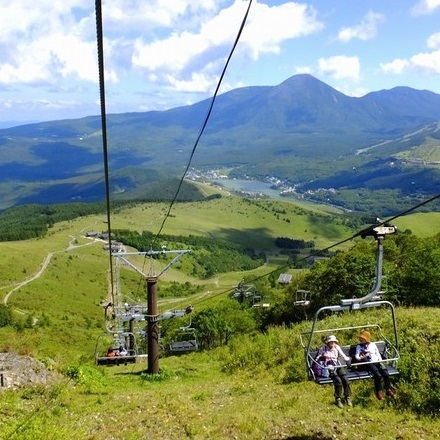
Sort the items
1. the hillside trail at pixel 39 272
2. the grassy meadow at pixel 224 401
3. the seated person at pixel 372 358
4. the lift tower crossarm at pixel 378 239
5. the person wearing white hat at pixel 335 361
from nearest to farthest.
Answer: the lift tower crossarm at pixel 378 239
the person wearing white hat at pixel 335 361
the seated person at pixel 372 358
the grassy meadow at pixel 224 401
the hillside trail at pixel 39 272

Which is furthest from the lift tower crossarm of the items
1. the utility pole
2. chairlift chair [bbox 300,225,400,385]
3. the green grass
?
the utility pole

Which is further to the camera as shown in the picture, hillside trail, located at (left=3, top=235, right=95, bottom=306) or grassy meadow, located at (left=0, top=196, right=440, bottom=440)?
hillside trail, located at (left=3, top=235, right=95, bottom=306)

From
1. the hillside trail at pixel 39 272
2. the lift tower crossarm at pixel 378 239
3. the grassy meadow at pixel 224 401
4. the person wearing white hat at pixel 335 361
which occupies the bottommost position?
the hillside trail at pixel 39 272

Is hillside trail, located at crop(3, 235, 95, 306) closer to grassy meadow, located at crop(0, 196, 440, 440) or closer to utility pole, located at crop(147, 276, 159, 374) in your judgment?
grassy meadow, located at crop(0, 196, 440, 440)

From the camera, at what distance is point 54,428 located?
16.0 m

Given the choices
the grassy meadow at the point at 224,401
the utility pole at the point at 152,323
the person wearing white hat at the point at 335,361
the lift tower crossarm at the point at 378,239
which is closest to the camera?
the lift tower crossarm at the point at 378,239

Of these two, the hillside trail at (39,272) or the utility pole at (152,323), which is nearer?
the utility pole at (152,323)

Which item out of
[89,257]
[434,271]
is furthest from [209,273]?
[434,271]

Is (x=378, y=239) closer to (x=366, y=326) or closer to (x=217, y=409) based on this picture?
(x=366, y=326)

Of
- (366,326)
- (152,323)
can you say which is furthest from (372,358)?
(152,323)

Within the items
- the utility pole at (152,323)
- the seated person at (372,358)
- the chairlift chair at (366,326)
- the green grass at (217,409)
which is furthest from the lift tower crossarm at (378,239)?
the utility pole at (152,323)

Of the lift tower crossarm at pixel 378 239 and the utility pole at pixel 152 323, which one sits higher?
the lift tower crossarm at pixel 378 239

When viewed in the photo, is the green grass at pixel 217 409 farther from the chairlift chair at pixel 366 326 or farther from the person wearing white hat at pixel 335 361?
the person wearing white hat at pixel 335 361

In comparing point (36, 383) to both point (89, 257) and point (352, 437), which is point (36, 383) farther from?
point (89, 257)
